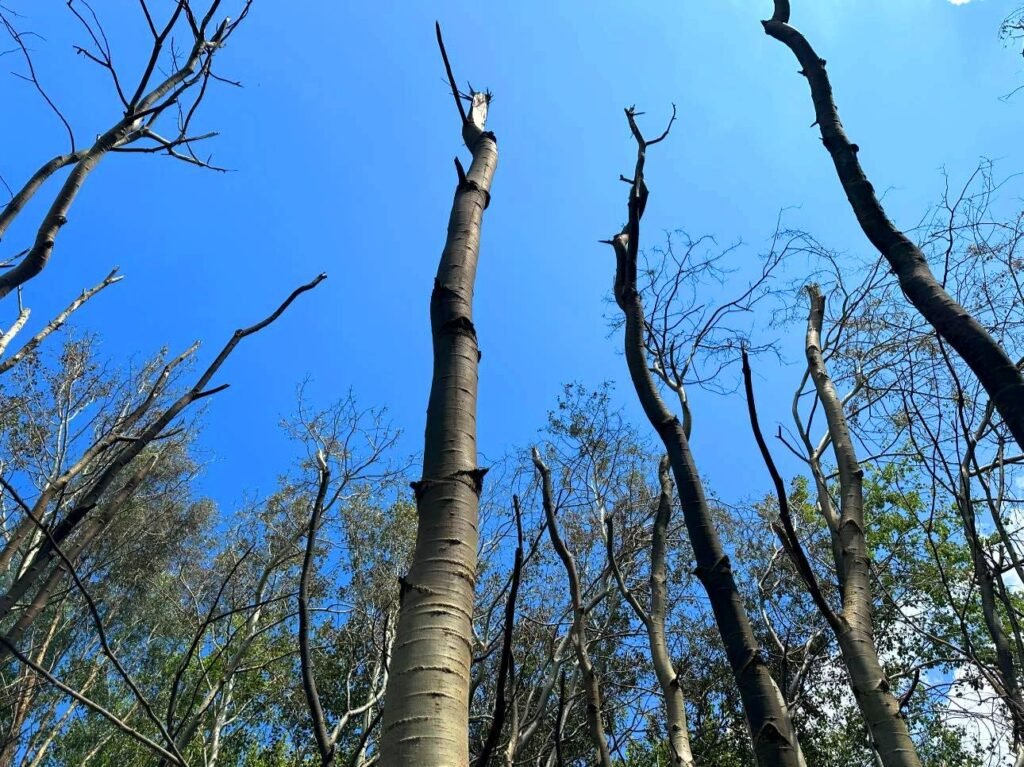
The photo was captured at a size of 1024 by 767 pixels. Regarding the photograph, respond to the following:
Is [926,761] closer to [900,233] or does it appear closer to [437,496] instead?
[900,233]

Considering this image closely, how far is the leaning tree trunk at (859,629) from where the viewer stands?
1.63 meters

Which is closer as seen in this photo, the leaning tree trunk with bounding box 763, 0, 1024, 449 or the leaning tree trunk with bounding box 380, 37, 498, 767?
the leaning tree trunk with bounding box 380, 37, 498, 767

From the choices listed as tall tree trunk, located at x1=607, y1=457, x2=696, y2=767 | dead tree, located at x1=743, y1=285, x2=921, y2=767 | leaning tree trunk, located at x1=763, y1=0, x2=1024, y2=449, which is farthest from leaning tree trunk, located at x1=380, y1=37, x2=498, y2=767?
tall tree trunk, located at x1=607, y1=457, x2=696, y2=767

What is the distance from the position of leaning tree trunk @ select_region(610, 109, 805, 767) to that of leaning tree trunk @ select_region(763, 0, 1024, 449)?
67cm

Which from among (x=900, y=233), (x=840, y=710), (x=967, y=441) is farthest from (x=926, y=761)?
(x=900, y=233)

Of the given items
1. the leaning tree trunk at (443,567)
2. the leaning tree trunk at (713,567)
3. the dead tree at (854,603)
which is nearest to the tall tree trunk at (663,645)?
the dead tree at (854,603)

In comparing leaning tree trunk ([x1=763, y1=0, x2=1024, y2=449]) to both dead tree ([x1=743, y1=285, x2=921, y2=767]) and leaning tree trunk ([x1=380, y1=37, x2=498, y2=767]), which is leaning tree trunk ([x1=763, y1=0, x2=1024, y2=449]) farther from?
leaning tree trunk ([x1=380, y1=37, x2=498, y2=767])

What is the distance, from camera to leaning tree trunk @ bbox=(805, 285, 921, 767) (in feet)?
5.34

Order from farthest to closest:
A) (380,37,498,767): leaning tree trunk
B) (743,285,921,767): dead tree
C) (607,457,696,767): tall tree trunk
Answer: (607,457,696,767): tall tree trunk
(743,285,921,767): dead tree
(380,37,498,767): leaning tree trunk

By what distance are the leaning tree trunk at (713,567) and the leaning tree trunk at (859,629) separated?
0.78 feet

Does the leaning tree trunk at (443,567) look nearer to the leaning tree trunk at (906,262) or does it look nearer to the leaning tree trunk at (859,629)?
the leaning tree trunk at (859,629)

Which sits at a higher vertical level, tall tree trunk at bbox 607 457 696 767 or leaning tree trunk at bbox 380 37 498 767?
tall tree trunk at bbox 607 457 696 767

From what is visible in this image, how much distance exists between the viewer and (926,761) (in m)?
8.03

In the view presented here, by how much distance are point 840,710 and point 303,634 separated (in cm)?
972
